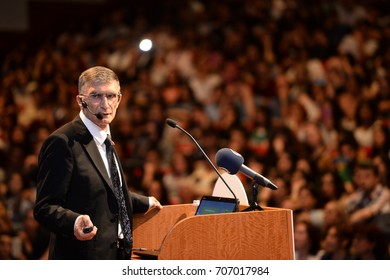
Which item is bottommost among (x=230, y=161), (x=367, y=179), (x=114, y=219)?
(x=114, y=219)

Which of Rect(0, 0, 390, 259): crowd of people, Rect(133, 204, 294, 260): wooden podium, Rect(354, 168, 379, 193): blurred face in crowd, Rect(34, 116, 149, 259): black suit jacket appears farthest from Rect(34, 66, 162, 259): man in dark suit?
Rect(354, 168, 379, 193): blurred face in crowd

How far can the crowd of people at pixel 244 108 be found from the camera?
5.57 metres

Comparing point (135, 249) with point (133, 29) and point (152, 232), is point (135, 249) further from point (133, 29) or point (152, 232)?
point (133, 29)

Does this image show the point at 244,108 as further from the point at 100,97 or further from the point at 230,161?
the point at 100,97

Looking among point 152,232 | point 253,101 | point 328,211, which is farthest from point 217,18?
point 152,232

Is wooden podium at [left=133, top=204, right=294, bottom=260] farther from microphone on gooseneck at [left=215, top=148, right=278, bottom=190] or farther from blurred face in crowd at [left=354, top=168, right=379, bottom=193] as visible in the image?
blurred face in crowd at [left=354, top=168, right=379, bottom=193]

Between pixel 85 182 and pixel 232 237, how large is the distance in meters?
0.51

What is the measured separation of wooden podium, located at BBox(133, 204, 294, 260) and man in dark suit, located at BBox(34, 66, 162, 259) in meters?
0.21

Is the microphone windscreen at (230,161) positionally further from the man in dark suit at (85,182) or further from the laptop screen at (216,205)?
the man in dark suit at (85,182)

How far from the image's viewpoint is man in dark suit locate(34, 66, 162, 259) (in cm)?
259

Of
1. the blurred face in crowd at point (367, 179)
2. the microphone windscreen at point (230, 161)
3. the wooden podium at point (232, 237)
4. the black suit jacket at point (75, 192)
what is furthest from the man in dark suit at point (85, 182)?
the blurred face in crowd at point (367, 179)

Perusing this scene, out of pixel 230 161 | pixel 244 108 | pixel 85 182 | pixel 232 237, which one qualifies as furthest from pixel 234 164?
pixel 244 108

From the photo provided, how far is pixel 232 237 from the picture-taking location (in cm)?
258

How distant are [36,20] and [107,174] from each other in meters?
9.08
